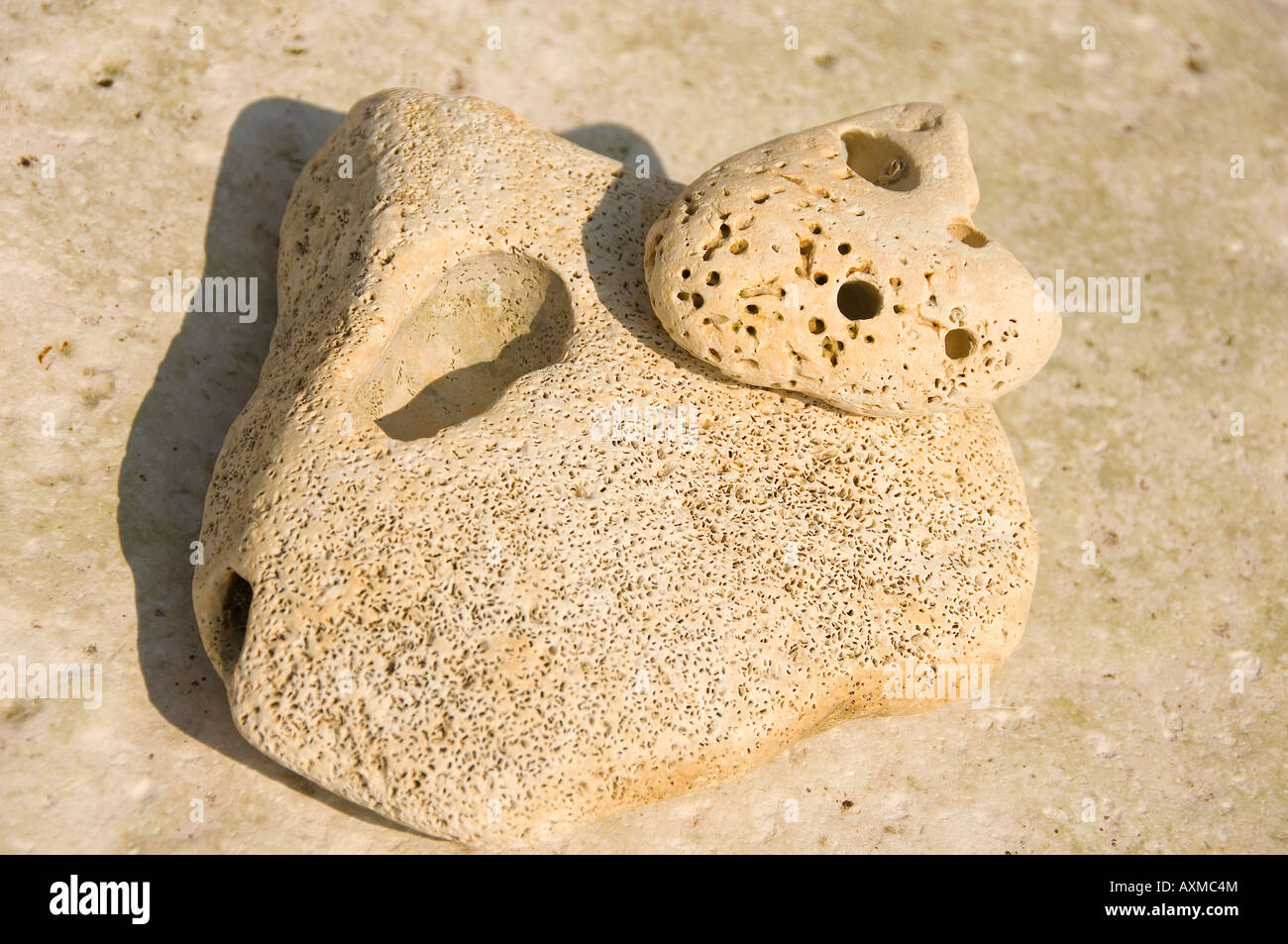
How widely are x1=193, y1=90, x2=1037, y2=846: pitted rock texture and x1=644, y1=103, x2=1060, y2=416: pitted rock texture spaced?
26 centimetres

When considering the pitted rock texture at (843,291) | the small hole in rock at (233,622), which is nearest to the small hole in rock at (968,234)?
the pitted rock texture at (843,291)

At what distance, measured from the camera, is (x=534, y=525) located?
3115 millimetres

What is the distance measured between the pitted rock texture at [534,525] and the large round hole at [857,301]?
323 mm

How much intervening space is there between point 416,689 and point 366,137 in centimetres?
206

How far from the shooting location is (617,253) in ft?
Result: 12.2

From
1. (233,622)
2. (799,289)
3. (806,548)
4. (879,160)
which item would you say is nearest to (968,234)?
(879,160)

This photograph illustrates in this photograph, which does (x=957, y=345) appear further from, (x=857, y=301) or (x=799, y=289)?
(x=799, y=289)

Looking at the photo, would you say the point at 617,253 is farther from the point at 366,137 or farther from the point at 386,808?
the point at 386,808

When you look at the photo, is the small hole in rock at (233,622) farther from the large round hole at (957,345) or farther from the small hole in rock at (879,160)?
the small hole in rock at (879,160)

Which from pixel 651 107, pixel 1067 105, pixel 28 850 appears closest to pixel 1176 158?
pixel 1067 105

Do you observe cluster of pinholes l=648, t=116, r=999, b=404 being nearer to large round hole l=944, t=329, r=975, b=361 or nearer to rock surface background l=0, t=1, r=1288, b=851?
large round hole l=944, t=329, r=975, b=361

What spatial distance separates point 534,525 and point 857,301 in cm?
126

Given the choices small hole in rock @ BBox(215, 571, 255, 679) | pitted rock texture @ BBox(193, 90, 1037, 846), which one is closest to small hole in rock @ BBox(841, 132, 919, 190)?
pitted rock texture @ BBox(193, 90, 1037, 846)

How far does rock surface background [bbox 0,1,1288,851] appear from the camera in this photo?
3.48m
